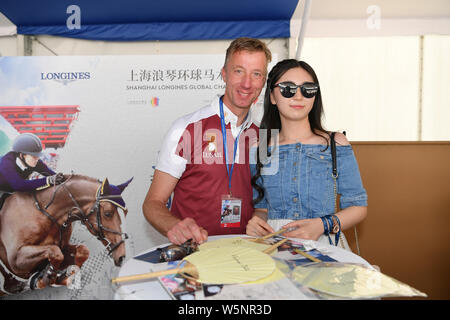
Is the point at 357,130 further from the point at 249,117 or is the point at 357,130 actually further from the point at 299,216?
the point at 299,216

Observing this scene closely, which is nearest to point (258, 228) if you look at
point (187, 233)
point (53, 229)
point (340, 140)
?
point (187, 233)

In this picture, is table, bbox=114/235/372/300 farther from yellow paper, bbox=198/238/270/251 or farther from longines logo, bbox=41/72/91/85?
longines logo, bbox=41/72/91/85

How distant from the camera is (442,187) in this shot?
258 centimetres

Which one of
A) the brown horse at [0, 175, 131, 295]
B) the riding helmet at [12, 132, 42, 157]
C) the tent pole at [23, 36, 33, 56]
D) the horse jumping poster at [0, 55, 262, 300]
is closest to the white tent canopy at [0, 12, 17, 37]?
the tent pole at [23, 36, 33, 56]

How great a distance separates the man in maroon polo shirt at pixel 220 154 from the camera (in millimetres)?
1771

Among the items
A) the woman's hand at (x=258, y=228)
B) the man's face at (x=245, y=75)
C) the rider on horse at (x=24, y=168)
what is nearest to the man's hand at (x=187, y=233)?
the woman's hand at (x=258, y=228)

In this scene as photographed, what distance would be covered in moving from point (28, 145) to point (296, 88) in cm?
233

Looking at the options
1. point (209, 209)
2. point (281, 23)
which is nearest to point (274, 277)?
point (209, 209)

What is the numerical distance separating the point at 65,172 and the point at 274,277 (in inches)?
92.8

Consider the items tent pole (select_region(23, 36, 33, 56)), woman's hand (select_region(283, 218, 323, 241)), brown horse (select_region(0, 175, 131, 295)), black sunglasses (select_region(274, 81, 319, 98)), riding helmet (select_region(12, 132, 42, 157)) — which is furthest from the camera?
tent pole (select_region(23, 36, 33, 56))

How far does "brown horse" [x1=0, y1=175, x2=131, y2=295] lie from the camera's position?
2562 mm

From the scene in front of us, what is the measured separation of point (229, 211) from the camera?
1.82 m

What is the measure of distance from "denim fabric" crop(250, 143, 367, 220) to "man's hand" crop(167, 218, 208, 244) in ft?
1.67

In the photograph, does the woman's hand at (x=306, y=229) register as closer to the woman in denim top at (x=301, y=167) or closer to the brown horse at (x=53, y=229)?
the woman in denim top at (x=301, y=167)
